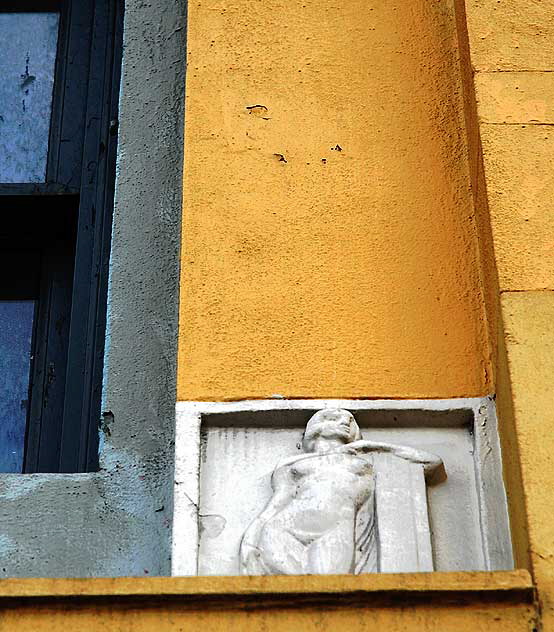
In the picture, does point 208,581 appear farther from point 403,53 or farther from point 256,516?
point 403,53

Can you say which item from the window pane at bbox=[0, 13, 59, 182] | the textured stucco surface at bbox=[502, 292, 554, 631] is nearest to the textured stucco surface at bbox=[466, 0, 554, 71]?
the textured stucco surface at bbox=[502, 292, 554, 631]

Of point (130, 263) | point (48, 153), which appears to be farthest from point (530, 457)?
point (48, 153)

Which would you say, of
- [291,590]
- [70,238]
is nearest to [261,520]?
[291,590]

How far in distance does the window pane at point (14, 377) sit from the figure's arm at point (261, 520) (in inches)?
30.5

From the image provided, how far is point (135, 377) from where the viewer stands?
11.2 ft

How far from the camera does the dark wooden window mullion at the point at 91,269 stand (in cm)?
351

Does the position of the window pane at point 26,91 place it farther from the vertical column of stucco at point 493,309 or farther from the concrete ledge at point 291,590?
the concrete ledge at point 291,590

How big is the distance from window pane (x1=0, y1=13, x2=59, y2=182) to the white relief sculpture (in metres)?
1.33

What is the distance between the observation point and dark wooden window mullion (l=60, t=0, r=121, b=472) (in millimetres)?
3514

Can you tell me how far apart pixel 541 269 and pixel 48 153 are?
5.07 feet

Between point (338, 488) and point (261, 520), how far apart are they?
0.56 ft

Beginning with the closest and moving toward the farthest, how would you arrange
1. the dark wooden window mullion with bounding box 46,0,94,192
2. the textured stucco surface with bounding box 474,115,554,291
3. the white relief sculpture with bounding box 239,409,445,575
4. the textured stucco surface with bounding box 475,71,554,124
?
1. the white relief sculpture with bounding box 239,409,445,575
2. the textured stucco surface with bounding box 474,115,554,291
3. the textured stucco surface with bounding box 475,71,554,124
4. the dark wooden window mullion with bounding box 46,0,94,192

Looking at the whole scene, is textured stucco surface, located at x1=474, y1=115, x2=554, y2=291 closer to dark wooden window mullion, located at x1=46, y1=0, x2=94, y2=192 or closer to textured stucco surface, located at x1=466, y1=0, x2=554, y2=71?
textured stucco surface, located at x1=466, y1=0, x2=554, y2=71

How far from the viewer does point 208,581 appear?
2.69 m
